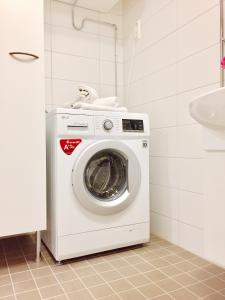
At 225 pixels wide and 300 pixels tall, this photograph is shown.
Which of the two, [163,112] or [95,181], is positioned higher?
[163,112]

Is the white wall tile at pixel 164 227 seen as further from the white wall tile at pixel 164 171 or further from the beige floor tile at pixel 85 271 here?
the beige floor tile at pixel 85 271

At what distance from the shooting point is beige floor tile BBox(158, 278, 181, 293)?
3.62ft

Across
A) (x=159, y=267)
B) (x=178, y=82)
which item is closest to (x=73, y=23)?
(x=178, y=82)

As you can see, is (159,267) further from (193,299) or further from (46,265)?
(46,265)

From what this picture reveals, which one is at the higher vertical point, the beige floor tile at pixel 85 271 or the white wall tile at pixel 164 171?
the white wall tile at pixel 164 171

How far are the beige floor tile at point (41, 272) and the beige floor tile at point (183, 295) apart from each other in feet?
1.98

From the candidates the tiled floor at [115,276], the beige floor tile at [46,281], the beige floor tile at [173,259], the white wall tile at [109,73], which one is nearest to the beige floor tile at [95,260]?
the tiled floor at [115,276]

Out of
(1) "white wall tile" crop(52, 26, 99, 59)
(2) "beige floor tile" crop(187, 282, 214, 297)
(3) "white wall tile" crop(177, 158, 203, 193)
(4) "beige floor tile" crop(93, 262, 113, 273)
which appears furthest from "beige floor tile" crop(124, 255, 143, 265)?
(1) "white wall tile" crop(52, 26, 99, 59)

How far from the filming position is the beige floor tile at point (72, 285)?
112 centimetres

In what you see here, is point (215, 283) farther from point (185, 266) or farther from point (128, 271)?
point (128, 271)

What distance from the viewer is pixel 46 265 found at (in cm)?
134

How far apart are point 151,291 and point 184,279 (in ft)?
0.64

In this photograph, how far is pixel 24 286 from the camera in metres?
1.14

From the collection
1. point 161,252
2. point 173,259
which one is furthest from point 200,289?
point 161,252
